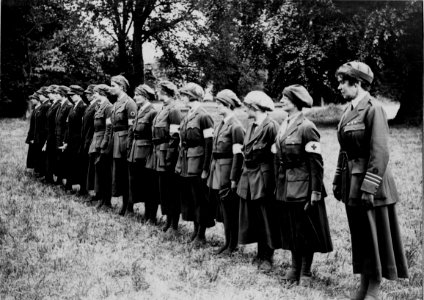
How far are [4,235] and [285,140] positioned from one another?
3613 mm

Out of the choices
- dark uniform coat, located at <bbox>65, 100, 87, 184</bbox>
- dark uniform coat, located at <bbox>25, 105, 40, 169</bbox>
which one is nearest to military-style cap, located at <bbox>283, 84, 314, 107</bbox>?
dark uniform coat, located at <bbox>65, 100, 87, 184</bbox>

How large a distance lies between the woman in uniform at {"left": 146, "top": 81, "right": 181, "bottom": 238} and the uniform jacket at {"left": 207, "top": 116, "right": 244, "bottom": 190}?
39.0 inches

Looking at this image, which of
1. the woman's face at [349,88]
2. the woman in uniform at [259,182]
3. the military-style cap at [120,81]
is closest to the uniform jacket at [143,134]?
the military-style cap at [120,81]

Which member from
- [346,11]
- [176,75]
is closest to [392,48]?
[346,11]

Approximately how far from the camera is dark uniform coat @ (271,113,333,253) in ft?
15.1

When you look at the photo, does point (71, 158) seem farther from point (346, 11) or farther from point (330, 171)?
point (346, 11)

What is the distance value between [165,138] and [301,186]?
2.62 m

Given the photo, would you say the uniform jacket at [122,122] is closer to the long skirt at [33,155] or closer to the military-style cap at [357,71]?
the long skirt at [33,155]

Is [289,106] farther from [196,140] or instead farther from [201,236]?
[201,236]

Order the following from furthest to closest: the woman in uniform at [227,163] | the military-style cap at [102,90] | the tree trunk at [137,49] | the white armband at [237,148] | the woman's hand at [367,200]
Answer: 1. the tree trunk at [137,49]
2. the military-style cap at [102,90]
3. the woman in uniform at [227,163]
4. the white armband at [237,148]
5. the woman's hand at [367,200]

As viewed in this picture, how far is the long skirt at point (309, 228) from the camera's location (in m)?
4.65

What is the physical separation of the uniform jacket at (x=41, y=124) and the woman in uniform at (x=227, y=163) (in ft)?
18.9

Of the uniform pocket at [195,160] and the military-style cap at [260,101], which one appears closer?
the military-style cap at [260,101]

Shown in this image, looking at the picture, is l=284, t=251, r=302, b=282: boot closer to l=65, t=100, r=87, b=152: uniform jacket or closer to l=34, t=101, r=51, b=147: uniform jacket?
l=65, t=100, r=87, b=152: uniform jacket
